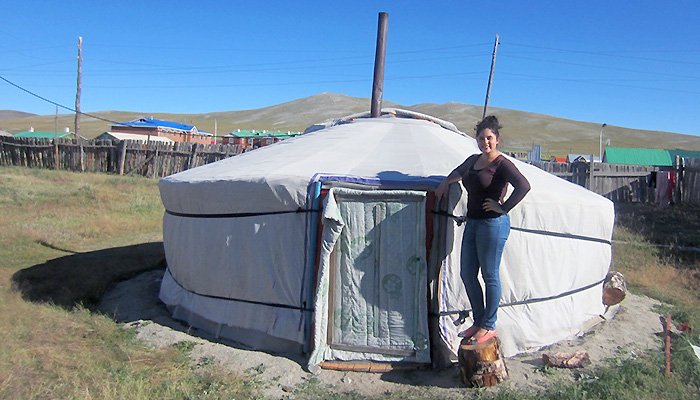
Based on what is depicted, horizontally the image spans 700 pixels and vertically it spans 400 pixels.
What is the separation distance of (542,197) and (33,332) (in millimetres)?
3875

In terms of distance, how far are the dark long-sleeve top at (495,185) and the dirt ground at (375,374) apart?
1117 mm

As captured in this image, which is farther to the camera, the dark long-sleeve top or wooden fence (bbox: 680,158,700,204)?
wooden fence (bbox: 680,158,700,204)

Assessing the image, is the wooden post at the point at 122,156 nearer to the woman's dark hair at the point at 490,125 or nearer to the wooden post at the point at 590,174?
the wooden post at the point at 590,174

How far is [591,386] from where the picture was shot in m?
3.70

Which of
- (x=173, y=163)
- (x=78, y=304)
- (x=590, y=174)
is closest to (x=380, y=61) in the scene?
(x=78, y=304)

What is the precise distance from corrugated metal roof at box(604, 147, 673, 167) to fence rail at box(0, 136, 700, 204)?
969 centimetres

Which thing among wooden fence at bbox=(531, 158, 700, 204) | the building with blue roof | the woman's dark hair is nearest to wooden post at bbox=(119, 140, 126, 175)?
wooden fence at bbox=(531, 158, 700, 204)

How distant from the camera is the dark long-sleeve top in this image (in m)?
3.53

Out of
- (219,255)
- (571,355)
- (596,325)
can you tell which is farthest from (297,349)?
→ (596,325)

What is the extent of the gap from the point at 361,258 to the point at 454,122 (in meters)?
75.1

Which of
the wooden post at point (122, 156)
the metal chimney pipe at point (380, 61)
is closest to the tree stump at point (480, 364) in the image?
the metal chimney pipe at point (380, 61)

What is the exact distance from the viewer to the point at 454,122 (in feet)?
254

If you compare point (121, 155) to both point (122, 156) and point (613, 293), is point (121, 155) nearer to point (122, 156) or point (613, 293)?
point (122, 156)

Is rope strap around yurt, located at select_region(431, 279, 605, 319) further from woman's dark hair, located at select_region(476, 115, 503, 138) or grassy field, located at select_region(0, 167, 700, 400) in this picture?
woman's dark hair, located at select_region(476, 115, 503, 138)
